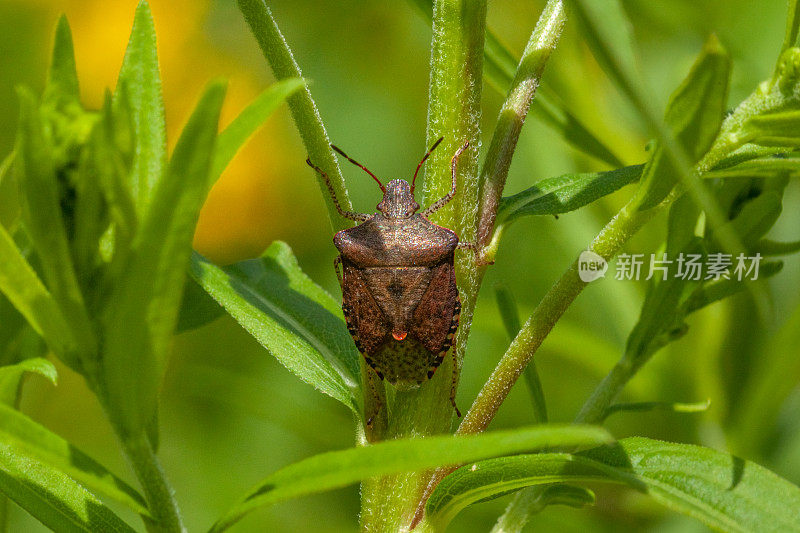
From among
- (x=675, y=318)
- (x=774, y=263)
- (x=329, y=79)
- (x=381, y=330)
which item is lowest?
(x=381, y=330)

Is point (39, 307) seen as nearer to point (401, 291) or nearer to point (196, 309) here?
point (196, 309)

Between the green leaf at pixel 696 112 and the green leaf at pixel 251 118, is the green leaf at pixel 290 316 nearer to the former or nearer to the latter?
the green leaf at pixel 251 118

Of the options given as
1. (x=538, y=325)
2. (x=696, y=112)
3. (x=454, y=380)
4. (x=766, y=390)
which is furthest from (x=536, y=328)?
(x=766, y=390)

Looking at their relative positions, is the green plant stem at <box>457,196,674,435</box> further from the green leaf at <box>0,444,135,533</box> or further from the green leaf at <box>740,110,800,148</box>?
the green leaf at <box>0,444,135,533</box>

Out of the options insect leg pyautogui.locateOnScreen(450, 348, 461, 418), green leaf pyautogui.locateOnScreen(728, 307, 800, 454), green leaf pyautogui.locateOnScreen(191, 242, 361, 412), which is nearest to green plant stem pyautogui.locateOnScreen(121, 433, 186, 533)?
green leaf pyautogui.locateOnScreen(191, 242, 361, 412)

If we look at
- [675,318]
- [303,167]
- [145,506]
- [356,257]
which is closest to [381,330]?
[356,257]

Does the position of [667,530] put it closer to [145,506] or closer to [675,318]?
[675,318]
